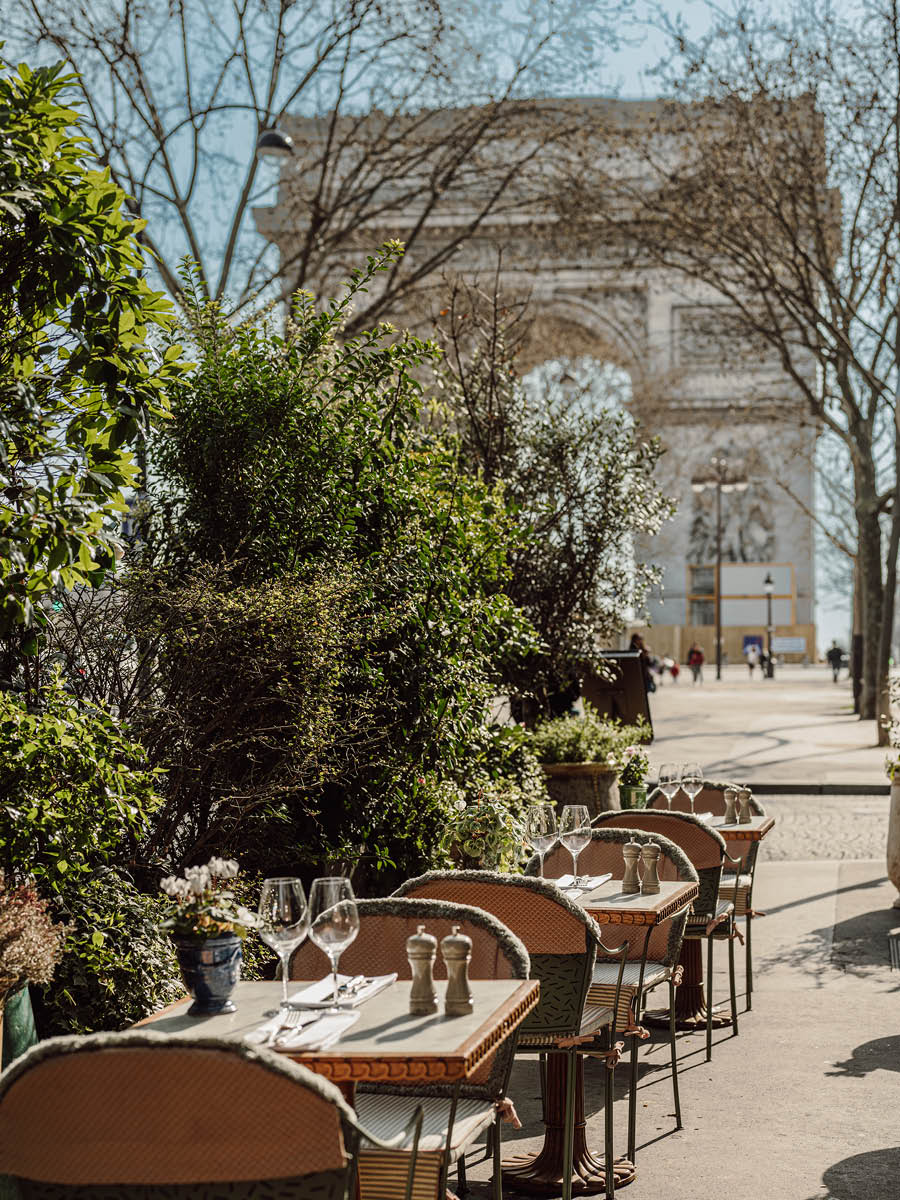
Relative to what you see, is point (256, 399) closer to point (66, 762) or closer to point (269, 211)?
point (66, 762)

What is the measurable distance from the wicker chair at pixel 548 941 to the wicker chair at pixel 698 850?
2.08m

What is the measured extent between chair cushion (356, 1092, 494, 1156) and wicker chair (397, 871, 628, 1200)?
2.40 feet

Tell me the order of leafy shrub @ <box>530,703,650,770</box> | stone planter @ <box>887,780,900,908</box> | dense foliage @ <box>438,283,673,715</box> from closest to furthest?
1. stone planter @ <box>887,780,900,908</box>
2. leafy shrub @ <box>530,703,650,770</box>
3. dense foliage @ <box>438,283,673,715</box>

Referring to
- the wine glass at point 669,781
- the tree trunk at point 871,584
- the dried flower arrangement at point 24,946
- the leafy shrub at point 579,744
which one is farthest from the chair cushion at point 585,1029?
the tree trunk at point 871,584

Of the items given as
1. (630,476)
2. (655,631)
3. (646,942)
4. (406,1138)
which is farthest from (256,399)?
(655,631)

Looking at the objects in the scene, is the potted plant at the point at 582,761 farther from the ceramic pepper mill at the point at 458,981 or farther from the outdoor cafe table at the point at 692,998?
the ceramic pepper mill at the point at 458,981

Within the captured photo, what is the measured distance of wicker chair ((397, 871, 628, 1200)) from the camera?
5070mm

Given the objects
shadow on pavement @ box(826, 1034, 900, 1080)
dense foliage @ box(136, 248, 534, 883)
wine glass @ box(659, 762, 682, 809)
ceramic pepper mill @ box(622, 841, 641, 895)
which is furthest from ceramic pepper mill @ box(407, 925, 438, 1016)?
wine glass @ box(659, 762, 682, 809)

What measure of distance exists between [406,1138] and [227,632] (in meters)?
2.96

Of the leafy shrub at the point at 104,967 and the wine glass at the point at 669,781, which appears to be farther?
the wine glass at the point at 669,781

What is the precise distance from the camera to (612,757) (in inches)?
473

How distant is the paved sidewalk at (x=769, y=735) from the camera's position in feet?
68.4

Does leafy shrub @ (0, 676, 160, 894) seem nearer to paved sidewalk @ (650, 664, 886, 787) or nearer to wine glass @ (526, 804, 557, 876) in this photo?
wine glass @ (526, 804, 557, 876)

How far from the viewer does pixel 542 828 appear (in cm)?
589
